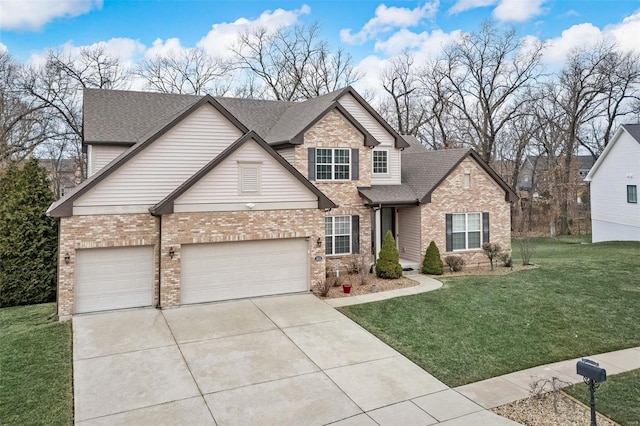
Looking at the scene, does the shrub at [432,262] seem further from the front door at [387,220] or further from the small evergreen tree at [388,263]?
the front door at [387,220]

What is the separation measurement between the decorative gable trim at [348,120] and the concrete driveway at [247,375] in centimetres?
762

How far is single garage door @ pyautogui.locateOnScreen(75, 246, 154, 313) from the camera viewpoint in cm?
1223

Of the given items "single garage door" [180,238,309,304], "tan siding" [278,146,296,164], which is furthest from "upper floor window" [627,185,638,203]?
"single garage door" [180,238,309,304]

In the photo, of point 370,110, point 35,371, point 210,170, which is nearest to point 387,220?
point 370,110

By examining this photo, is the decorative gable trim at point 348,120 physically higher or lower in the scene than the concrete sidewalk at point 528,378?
higher

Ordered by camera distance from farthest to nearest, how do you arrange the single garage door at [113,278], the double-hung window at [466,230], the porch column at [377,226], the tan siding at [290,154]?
the double-hung window at [466,230]
the porch column at [377,226]
the tan siding at [290,154]
the single garage door at [113,278]

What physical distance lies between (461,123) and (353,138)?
2750 centimetres

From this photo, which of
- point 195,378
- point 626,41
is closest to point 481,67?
point 626,41

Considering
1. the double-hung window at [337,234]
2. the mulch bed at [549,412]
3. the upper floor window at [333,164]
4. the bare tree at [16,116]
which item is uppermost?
the bare tree at [16,116]

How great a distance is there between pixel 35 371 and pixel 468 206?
1688cm

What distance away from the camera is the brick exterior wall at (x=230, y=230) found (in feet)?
41.8

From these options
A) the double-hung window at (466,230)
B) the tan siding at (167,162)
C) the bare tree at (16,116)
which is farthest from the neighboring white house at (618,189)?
the bare tree at (16,116)

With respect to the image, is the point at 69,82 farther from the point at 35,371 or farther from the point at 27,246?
the point at 35,371

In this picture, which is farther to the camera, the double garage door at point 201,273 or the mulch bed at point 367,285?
the mulch bed at point 367,285
